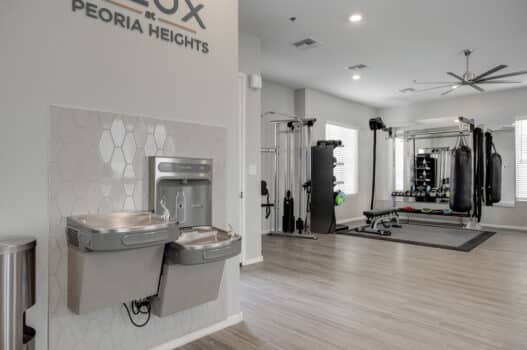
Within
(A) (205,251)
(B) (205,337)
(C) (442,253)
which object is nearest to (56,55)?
(A) (205,251)

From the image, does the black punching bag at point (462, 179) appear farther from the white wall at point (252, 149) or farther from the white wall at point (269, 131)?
the white wall at point (252, 149)

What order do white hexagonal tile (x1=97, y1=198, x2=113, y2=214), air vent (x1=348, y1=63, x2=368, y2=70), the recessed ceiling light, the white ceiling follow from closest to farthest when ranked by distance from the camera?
white hexagonal tile (x1=97, y1=198, x2=113, y2=214) → the white ceiling → the recessed ceiling light → air vent (x1=348, y1=63, x2=368, y2=70)

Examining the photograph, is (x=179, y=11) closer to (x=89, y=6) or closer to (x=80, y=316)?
(x=89, y=6)

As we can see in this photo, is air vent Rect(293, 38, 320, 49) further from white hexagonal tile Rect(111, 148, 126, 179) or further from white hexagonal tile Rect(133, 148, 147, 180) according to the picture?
white hexagonal tile Rect(111, 148, 126, 179)

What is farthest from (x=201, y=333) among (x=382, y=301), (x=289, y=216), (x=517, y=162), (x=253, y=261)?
(x=517, y=162)

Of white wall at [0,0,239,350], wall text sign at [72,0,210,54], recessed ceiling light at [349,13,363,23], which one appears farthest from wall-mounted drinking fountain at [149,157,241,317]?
recessed ceiling light at [349,13,363,23]

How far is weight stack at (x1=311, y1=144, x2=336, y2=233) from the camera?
22.0 feet

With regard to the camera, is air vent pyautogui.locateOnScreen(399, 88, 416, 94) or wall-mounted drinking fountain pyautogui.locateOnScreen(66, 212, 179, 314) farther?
air vent pyautogui.locateOnScreen(399, 88, 416, 94)

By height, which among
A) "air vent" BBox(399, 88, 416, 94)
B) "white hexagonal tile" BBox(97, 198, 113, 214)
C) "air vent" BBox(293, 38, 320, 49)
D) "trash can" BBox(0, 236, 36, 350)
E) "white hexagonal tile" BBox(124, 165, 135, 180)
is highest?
"air vent" BBox(293, 38, 320, 49)

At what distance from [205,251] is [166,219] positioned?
29 centimetres

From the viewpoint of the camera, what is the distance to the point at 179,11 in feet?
7.91

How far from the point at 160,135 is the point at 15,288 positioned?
1188mm

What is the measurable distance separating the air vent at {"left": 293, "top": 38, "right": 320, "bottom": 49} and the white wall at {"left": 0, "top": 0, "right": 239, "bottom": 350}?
267cm

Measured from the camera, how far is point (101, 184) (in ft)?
6.73
